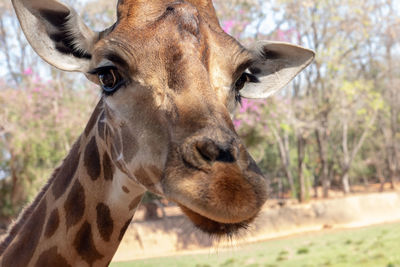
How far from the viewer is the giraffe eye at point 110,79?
240 cm

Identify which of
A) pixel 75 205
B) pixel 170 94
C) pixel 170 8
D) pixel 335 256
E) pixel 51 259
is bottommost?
pixel 335 256

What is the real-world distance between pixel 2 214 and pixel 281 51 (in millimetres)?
18921

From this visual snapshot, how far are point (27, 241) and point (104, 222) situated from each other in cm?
57

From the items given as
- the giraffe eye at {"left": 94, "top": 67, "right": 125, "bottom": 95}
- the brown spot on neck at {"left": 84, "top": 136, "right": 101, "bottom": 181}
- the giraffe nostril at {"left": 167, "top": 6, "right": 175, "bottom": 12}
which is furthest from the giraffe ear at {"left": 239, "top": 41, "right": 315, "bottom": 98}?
the brown spot on neck at {"left": 84, "top": 136, "right": 101, "bottom": 181}

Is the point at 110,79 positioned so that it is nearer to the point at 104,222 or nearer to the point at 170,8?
the point at 170,8

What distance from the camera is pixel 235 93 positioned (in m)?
2.61

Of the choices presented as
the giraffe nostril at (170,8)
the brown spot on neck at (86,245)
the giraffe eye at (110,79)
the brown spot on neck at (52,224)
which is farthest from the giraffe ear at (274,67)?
the brown spot on neck at (52,224)

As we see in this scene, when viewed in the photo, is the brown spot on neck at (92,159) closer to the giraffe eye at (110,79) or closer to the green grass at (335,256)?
the giraffe eye at (110,79)

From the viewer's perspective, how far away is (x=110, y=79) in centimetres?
243

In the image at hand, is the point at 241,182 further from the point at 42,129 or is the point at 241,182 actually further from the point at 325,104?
the point at 325,104

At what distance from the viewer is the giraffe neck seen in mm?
2621

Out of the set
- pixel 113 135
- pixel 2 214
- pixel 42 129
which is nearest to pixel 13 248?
pixel 113 135

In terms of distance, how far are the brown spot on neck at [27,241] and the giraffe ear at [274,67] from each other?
157 cm

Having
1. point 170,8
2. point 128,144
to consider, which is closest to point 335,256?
point 128,144
